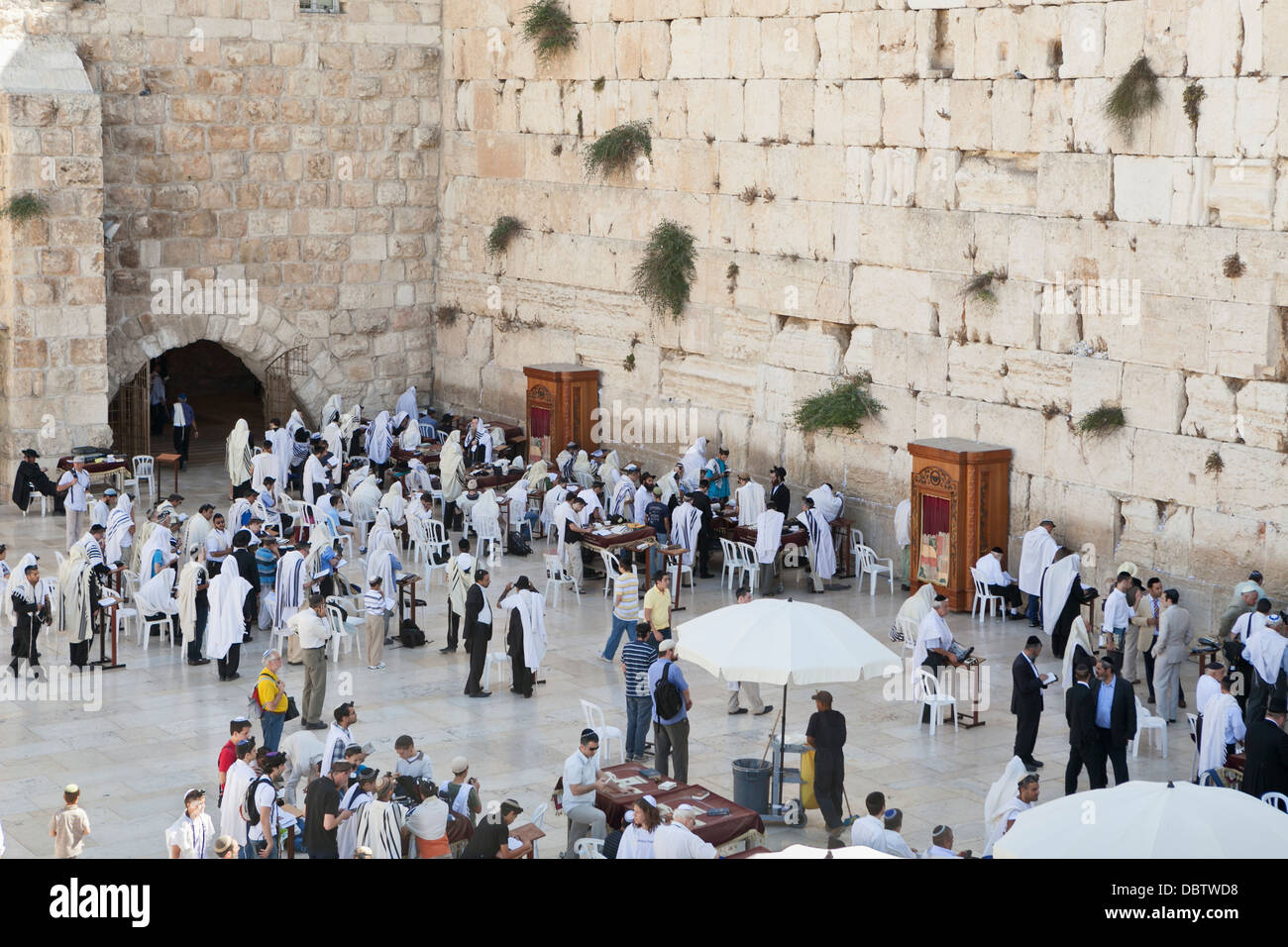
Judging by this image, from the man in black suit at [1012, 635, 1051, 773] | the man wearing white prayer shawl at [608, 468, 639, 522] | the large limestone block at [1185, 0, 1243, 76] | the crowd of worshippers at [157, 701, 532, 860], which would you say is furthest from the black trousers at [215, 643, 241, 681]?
the large limestone block at [1185, 0, 1243, 76]

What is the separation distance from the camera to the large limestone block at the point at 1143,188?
15.8 m

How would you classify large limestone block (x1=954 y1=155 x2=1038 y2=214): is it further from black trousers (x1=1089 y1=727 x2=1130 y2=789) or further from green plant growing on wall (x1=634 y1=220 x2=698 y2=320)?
black trousers (x1=1089 y1=727 x2=1130 y2=789)

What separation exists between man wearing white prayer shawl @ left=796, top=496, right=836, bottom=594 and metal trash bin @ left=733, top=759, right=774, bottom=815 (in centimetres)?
672

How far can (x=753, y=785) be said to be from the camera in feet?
38.6

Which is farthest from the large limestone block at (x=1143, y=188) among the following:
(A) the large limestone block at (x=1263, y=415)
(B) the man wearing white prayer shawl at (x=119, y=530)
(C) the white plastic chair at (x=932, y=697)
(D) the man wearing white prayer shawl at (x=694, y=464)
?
(B) the man wearing white prayer shawl at (x=119, y=530)

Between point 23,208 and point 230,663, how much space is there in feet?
29.7

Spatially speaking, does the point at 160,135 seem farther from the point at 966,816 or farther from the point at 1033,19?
the point at 966,816

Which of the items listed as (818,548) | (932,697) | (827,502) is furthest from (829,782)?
(827,502)

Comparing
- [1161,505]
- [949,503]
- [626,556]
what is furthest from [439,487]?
[1161,505]

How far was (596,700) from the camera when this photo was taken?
1459 cm

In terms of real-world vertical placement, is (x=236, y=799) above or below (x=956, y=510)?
below

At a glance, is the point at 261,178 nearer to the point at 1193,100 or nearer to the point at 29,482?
the point at 29,482

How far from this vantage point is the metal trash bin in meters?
11.8
